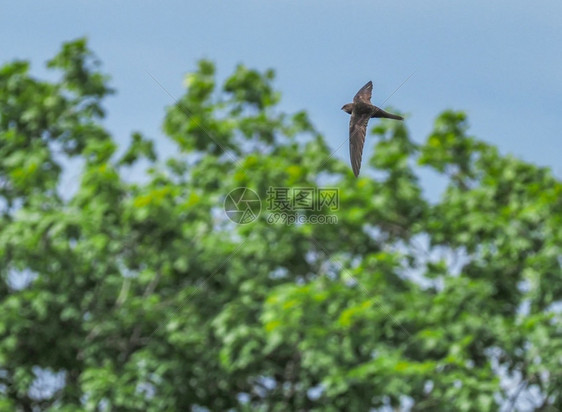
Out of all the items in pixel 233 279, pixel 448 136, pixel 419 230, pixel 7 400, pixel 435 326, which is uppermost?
pixel 448 136

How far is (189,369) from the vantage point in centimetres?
843

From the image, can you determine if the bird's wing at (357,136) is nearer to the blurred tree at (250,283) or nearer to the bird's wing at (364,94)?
A: the bird's wing at (364,94)

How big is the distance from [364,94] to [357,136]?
403 mm

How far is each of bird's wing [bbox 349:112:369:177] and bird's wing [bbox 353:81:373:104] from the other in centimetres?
12

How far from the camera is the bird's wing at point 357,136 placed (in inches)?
152

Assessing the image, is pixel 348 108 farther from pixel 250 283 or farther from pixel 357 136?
pixel 250 283

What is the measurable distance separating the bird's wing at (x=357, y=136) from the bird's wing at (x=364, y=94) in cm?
12

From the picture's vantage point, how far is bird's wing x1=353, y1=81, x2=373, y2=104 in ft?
14.0

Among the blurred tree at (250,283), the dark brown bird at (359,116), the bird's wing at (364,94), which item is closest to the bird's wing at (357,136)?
the dark brown bird at (359,116)

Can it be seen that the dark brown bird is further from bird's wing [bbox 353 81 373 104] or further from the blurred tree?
the blurred tree

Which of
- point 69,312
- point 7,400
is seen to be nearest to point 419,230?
point 69,312

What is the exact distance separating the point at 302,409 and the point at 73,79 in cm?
426

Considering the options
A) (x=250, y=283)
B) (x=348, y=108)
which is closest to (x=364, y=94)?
(x=348, y=108)

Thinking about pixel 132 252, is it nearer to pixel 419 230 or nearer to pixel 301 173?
pixel 301 173
